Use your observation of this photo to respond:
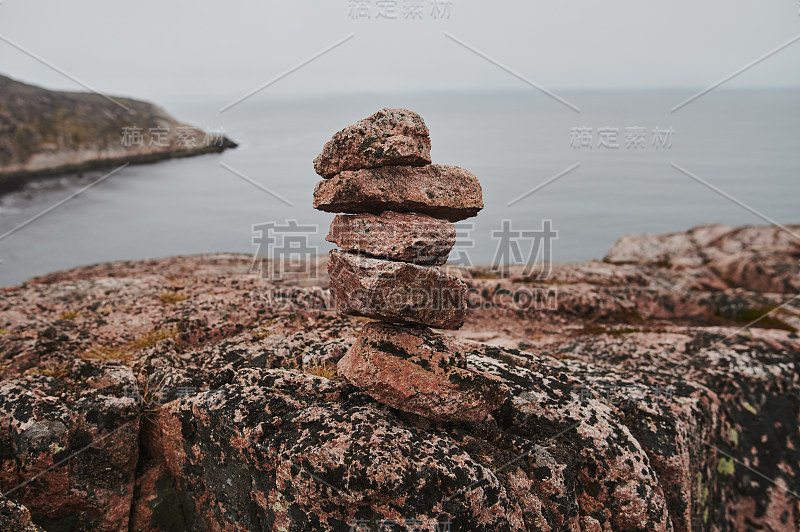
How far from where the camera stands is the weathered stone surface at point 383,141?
921 centimetres

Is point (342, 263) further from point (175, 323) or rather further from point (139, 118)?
point (139, 118)

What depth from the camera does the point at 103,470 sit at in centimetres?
939

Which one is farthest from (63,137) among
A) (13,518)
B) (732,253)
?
(732,253)

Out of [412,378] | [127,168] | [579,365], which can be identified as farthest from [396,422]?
[127,168]

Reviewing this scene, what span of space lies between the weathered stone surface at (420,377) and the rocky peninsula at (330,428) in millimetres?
386

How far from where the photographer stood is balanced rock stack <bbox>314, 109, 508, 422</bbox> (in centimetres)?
902

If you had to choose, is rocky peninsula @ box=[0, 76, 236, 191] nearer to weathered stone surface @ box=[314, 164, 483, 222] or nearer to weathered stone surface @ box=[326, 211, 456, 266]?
weathered stone surface @ box=[314, 164, 483, 222]

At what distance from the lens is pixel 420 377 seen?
354 inches

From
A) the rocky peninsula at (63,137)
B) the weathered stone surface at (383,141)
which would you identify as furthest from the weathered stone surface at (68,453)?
the rocky peninsula at (63,137)

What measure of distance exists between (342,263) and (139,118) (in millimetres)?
115268

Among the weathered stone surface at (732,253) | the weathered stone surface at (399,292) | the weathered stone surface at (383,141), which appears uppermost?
the weathered stone surface at (383,141)

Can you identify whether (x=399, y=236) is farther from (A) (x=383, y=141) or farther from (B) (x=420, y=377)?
(B) (x=420, y=377)

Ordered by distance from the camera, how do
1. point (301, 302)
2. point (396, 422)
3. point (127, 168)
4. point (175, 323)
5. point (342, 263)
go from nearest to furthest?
point (396, 422), point (342, 263), point (175, 323), point (301, 302), point (127, 168)

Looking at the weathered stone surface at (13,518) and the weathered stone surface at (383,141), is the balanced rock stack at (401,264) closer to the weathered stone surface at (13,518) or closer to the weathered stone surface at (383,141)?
the weathered stone surface at (383,141)
